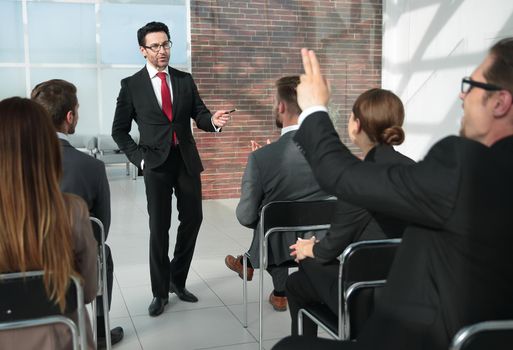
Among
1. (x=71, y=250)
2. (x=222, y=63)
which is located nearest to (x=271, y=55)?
(x=222, y=63)

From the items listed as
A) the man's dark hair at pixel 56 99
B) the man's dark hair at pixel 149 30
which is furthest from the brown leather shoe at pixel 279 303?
the man's dark hair at pixel 149 30

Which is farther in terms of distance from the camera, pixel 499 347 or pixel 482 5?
pixel 482 5

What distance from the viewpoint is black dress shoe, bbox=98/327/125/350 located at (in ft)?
9.50

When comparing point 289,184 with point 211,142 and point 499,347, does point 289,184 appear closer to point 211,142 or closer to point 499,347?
point 499,347

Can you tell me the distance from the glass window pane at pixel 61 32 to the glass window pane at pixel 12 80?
0.31m

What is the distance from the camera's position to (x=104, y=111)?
8.79 m

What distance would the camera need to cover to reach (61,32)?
329 inches

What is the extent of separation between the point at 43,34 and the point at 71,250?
300 inches

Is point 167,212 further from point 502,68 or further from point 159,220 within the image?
point 502,68

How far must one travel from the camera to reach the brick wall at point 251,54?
24.4 ft

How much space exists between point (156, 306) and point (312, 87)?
7.80ft

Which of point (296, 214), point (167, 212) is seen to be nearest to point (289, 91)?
point (296, 214)

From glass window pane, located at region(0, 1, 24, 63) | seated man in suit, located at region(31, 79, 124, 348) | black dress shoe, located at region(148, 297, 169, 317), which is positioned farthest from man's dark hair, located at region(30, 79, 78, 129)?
glass window pane, located at region(0, 1, 24, 63)

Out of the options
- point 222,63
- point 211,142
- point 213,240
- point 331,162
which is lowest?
point 213,240
